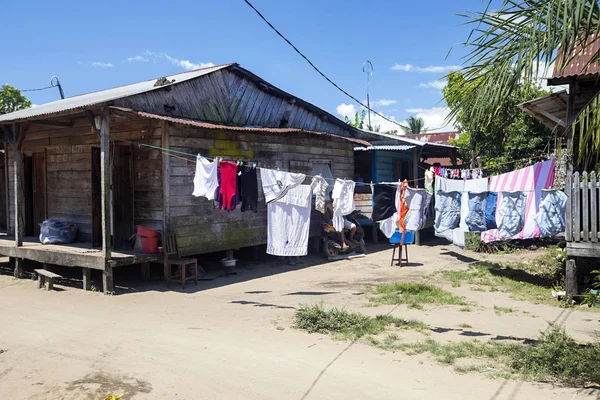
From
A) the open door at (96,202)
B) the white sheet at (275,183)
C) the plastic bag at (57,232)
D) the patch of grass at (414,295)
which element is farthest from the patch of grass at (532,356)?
the plastic bag at (57,232)

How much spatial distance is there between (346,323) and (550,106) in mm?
6026

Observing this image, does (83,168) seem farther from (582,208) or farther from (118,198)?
(582,208)

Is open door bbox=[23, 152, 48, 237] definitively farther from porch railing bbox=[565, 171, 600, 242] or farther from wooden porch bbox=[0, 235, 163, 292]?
porch railing bbox=[565, 171, 600, 242]

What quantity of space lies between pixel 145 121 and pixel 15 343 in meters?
5.54

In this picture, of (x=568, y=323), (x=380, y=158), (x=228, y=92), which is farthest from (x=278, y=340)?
(x=380, y=158)

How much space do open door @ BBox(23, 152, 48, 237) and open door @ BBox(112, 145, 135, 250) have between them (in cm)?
320

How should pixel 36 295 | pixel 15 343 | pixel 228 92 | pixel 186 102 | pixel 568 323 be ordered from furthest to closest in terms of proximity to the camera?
pixel 228 92, pixel 186 102, pixel 36 295, pixel 568 323, pixel 15 343

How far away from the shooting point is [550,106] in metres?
9.06

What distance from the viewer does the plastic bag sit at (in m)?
11.6

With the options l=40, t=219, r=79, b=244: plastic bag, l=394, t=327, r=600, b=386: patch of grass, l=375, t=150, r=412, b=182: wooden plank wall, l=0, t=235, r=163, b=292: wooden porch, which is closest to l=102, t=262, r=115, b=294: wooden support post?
l=0, t=235, r=163, b=292: wooden porch

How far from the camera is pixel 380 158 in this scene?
1781cm

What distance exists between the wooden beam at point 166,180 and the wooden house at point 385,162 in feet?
24.3

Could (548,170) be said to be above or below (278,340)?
above

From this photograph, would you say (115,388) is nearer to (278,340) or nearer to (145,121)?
(278,340)
